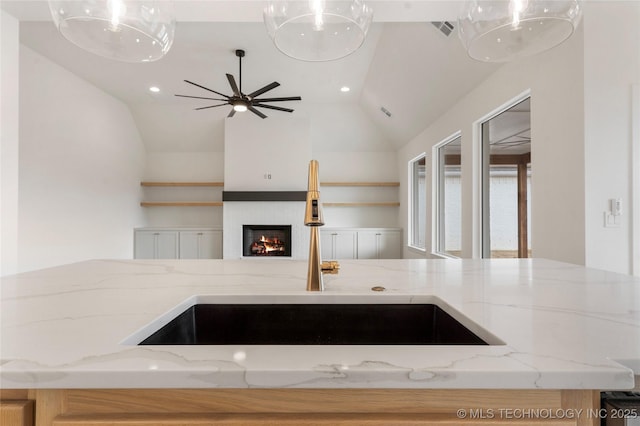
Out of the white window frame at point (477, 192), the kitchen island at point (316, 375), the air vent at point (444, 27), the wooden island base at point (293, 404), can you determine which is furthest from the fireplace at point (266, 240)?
the wooden island base at point (293, 404)

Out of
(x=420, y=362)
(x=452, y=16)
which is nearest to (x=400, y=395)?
(x=420, y=362)

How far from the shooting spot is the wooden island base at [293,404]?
516 mm

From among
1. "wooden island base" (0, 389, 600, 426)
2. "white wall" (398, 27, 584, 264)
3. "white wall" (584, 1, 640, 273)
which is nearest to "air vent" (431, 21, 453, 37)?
"white wall" (398, 27, 584, 264)

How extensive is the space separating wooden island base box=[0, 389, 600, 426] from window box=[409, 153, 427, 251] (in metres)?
5.26

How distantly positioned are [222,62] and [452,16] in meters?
3.02

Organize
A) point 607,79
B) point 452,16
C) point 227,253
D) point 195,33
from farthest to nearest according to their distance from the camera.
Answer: point 227,253, point 195,33, point 452,16, point 607,79

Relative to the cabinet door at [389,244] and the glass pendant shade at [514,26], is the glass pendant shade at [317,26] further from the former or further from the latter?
the cabinet door at [389,244]

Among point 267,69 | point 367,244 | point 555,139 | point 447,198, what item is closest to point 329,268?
point 555,139

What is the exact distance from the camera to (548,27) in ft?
4.07

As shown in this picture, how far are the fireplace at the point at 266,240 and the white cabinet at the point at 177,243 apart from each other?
57cm

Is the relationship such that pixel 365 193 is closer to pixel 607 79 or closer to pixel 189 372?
pixel 607 79

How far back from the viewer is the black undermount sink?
95 centimetres

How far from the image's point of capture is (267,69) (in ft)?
15.4

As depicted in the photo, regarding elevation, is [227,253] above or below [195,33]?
below
